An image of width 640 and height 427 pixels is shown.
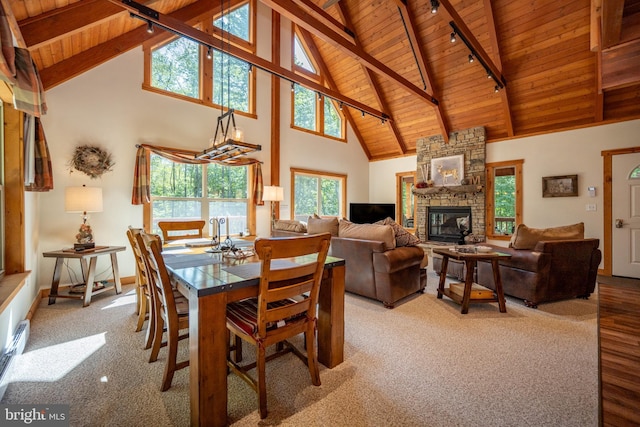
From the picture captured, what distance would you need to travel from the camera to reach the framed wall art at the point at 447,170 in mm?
6523

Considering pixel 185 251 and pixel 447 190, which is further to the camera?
pixel 447 190

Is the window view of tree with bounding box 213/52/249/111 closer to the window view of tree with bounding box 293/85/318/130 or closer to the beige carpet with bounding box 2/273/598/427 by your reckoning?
the window view of tree with bounding box 293/85/318/130

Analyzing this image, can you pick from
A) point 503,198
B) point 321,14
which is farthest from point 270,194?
point 503,198

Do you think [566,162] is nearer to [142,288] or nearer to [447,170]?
[447,170]

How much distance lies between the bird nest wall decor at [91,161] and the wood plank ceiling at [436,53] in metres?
0.87

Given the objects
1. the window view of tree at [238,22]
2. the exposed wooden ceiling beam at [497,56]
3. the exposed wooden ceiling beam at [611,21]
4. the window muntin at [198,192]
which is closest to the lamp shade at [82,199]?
the window muntin at [198,192]

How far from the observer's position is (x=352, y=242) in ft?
10.9

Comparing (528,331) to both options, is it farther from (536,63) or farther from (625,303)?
(536,63)

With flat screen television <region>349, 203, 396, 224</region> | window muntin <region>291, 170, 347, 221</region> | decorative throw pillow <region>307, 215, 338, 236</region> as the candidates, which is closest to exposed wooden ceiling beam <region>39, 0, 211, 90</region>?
window muntin <region>291, 170, 347, 221</region>

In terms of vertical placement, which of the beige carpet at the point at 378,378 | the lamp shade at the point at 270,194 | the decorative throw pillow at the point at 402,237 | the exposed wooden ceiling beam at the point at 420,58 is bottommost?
the beige carpet at the point at 378,378

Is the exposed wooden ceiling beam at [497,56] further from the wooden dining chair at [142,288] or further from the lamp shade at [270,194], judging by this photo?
the wooden dining chair at [142,288]

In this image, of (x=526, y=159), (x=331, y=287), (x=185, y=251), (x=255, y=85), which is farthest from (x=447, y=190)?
(x=185, y=251)

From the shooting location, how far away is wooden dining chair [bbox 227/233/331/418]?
1.40m

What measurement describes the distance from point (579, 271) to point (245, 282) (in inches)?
163
